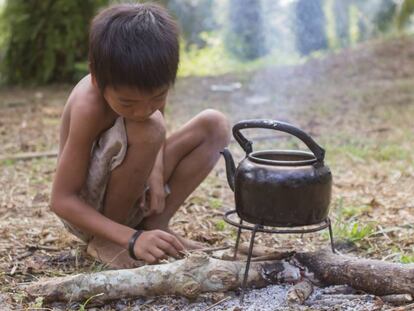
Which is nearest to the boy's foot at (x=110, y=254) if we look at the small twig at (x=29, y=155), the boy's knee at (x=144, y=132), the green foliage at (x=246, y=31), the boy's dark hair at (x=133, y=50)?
the boy's knee at (x=144, y=132)

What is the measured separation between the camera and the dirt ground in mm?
2930

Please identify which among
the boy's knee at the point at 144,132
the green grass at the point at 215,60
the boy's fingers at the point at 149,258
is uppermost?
the boy's knee at the point at 144,132

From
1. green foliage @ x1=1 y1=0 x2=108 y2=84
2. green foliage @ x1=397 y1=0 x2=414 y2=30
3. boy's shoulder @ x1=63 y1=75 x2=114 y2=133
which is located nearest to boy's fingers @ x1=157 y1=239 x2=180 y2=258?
boy's shoulder @ x1=63 y1=75 x2=114 y2=133

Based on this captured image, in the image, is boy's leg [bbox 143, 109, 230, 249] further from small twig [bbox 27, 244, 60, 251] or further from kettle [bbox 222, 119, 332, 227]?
kettle [bbox 222, 119, 332, 227]

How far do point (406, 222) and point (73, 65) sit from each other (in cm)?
690

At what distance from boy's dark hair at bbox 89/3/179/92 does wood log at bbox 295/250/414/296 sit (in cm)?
83

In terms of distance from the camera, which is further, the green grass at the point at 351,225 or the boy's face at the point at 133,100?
the green grass at the point at 351,225

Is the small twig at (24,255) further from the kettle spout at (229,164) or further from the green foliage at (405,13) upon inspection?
the green foliage at (405,13)

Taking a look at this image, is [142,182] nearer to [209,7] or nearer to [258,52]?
[258,52]

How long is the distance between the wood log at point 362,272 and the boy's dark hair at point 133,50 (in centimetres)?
83

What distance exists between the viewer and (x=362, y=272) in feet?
7.28

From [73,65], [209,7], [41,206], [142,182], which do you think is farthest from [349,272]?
[209,7]

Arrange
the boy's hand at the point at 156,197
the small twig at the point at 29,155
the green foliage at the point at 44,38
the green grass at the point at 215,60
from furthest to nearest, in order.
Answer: the green grass at the point at 215,60 → the green foliage at the point at 44,38 → the small twig at the point at 29,155 → the boy's hand at the point at 156,197

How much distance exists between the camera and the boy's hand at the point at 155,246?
2304mm
